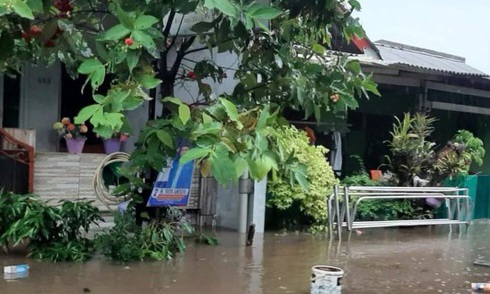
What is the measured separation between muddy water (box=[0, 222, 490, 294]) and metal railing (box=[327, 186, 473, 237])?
344 millimetres

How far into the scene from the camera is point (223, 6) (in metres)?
4.62

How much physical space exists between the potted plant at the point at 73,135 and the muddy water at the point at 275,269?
107 inches

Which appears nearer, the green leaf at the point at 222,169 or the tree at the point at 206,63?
the green leaf at the point at 222,169

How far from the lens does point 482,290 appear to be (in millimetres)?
6996

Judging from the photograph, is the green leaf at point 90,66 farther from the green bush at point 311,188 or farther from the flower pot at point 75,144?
the green bush at point 311,188

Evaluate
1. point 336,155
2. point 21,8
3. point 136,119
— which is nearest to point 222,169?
point 21,8

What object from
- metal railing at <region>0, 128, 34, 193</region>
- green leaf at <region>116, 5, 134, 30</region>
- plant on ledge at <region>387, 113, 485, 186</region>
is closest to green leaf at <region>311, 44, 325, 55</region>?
green leaf at <region>116, 5, 134, 30</region>

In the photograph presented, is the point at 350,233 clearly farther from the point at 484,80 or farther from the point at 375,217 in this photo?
the point at 484,80

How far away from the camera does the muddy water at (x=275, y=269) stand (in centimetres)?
643

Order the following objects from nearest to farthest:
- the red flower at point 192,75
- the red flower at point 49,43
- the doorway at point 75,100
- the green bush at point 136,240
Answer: the red flower at point 49,43, the green bush at point 136,240, the red flower at point 192,75, the doorway at point 75,100

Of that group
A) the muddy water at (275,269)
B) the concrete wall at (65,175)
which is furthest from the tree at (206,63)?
the concrete wall at (65,175)

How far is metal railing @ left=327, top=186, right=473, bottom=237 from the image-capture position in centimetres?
1020

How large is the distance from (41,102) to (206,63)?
4238 millimetres

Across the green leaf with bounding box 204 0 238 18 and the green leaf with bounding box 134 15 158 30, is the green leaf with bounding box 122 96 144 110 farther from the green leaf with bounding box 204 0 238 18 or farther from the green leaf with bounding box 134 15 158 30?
the green leaf with bounding box 204 0 238 18
